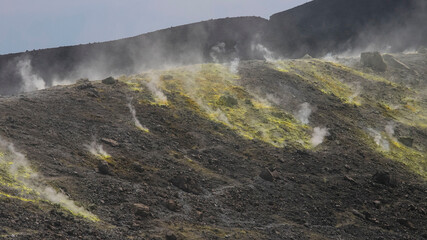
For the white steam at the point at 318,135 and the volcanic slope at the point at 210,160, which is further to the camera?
the white steam at the point at 318,135

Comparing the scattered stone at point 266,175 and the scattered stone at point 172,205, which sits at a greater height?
the scattered stone at point 266,175

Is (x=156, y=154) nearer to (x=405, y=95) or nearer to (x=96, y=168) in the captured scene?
(x=96, y=168)

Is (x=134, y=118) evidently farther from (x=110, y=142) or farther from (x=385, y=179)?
(x=385, y=179)

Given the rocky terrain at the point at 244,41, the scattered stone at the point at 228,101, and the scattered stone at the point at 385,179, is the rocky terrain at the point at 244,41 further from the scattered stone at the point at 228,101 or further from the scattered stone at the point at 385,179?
the scattered stone at the point at 385,179

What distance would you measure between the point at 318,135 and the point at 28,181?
22448 millimetres

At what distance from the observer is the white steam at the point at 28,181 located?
17156mm

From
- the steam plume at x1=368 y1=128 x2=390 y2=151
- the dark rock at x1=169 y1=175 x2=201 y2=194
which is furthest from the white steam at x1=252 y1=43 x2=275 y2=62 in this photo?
the dark rock at x1=169 y1=175 x2=201 y2=194

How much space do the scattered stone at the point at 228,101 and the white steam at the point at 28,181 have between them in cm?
1844

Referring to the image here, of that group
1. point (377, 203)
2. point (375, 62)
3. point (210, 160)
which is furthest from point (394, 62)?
point (210, 160)

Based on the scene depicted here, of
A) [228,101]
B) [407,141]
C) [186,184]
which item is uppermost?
[228,101]

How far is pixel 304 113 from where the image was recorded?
36.4m

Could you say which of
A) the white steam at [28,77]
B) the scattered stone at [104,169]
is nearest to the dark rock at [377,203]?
the scattered stone at [104,169]

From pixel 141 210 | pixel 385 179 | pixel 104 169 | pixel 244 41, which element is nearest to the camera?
pixel 141 210

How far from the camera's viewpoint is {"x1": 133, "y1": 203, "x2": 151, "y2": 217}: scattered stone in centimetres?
1828
